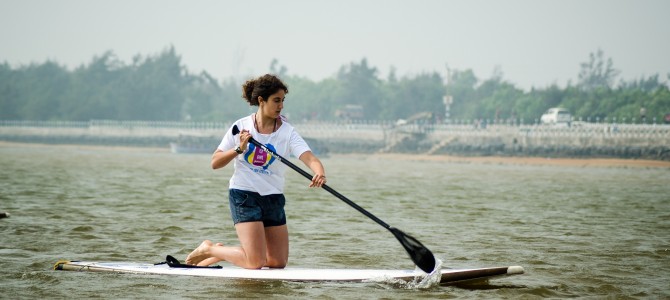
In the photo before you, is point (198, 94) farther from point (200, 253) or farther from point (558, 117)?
point (200, 253)

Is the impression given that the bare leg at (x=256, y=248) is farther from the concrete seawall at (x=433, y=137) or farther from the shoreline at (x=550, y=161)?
the concrete seawall at (x=433, y=137)

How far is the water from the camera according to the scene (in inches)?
387

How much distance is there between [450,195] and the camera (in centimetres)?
2733

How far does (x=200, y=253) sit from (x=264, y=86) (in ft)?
6.66

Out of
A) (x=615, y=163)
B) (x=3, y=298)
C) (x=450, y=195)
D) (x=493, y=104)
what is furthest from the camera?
(x=493, y=104)

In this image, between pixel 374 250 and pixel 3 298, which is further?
pixel 374 250

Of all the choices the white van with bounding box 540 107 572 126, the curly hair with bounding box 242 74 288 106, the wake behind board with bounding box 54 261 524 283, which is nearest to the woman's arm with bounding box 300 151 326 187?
the curly hair with bounding box 242 74 288 106

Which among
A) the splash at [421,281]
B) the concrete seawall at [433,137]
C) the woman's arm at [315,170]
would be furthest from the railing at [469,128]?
the woman's arm at [315,170]

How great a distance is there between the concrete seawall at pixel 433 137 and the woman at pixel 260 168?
194 ft

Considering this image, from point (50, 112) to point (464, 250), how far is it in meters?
144

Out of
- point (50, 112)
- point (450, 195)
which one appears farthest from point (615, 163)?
point (50, 112)

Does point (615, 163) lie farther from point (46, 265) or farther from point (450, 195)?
point (46, 265)

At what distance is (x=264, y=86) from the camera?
9.40m

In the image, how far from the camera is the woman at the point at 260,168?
30.9ft
